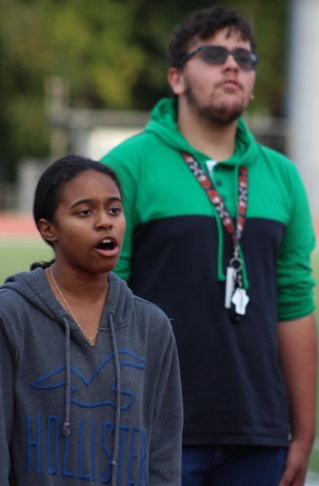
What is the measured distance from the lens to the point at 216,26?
4.43 meters

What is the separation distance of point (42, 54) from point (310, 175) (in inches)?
443

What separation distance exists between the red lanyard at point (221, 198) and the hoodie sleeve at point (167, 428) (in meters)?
0.86

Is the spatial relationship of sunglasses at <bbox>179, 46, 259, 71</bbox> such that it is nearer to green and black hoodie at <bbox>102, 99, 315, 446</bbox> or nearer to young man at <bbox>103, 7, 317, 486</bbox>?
young man at <bbox>103, 7, 317, 486</bbox>

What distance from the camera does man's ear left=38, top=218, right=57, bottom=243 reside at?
10.8 feet

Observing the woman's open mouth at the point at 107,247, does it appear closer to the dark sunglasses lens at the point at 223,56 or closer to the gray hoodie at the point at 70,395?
the gray hoodie at the point at 70,395

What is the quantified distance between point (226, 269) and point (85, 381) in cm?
109

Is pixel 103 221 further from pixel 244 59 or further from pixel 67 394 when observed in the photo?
pixel 244 59

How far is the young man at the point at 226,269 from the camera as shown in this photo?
4047mm

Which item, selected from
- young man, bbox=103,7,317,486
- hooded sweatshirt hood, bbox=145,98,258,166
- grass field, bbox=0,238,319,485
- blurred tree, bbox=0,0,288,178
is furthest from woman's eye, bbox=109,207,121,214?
blurred tree, bbox=0,0,288,178

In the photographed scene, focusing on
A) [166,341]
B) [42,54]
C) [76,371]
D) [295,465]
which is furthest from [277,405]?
[42,54]

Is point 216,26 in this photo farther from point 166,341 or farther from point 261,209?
point 166,341

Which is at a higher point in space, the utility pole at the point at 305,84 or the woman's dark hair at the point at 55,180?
the utility pole at the point at 305,84

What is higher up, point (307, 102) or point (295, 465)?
point (307, 102)

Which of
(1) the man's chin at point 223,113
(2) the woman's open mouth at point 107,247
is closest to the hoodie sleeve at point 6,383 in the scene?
(2) the woman's open mouth at point 107,247
